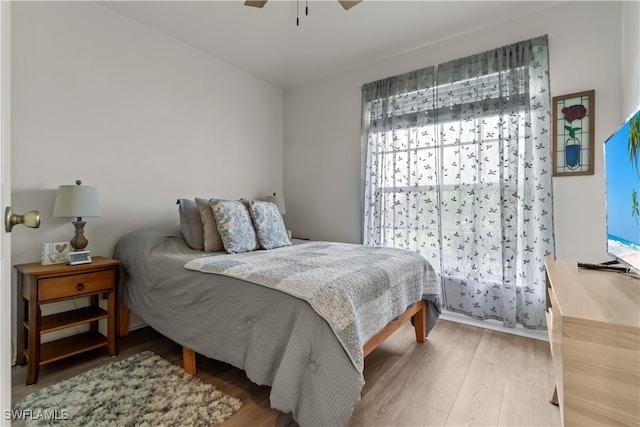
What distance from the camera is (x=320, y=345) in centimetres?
125

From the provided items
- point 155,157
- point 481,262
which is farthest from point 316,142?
point 481,262

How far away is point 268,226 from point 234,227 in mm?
338

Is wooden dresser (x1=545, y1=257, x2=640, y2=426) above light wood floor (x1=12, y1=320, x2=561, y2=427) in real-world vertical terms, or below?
above

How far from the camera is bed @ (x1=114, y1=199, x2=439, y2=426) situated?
1233 millimetres

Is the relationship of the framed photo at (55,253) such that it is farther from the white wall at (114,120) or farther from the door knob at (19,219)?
the door knob at (19,219)

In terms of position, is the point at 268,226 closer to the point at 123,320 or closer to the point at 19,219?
the point at 123,320

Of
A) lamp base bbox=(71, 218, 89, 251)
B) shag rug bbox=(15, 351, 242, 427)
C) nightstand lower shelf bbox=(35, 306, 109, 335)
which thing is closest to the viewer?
shag rug bbox=(15, 351, 242, 427)

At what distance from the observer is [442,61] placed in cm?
292

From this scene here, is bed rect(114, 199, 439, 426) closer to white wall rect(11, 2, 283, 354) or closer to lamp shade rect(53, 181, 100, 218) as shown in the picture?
lamp shade rect(53, 181, 100, 218)

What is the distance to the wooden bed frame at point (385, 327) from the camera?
5.62 ft

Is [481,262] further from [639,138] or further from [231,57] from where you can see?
[231,57]

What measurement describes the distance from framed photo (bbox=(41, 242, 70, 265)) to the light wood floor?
2.23 ft

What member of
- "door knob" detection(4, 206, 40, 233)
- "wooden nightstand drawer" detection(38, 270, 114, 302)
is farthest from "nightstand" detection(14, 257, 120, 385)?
"door knob" detection(4, 206, 40, 233)

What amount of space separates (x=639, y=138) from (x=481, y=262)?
1768mm
